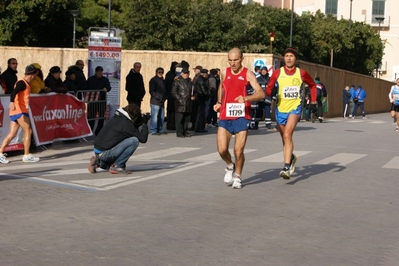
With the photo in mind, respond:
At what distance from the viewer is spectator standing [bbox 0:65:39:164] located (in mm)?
15102

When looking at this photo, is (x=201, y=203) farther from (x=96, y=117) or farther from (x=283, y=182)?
(x=96, y=117)

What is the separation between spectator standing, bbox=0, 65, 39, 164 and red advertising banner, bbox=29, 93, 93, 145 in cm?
131

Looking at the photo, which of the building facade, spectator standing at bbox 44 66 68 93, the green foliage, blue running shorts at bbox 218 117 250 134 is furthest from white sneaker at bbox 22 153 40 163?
the building facade

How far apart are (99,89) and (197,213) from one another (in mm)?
11603

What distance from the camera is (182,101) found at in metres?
21.5

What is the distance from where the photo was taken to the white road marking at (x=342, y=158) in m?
16.3

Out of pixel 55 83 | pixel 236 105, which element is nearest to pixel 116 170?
pixel 236 105

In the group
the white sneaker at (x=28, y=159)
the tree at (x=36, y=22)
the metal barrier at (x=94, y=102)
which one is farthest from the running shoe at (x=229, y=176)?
the tree at (x=36, y=22)

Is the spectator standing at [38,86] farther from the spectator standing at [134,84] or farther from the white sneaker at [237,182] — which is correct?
the white sneaker at [237,182]

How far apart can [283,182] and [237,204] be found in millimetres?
2476

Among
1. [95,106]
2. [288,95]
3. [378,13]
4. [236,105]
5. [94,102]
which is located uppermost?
[378,13]

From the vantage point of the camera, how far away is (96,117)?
2081cm

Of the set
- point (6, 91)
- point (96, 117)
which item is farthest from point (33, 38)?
point (6, 91)

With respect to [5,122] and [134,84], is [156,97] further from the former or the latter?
[5,122]
